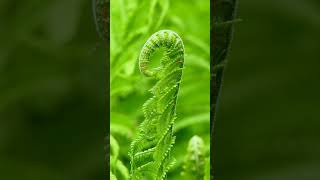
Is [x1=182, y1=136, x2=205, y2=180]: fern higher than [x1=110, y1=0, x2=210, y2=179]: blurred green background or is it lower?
lower

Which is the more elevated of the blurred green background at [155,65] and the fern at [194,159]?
the blurred green background at [155,65]

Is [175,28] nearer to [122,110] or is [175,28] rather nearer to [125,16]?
[125,16]
